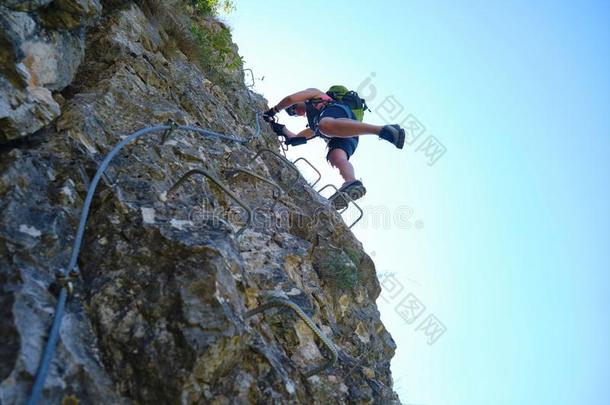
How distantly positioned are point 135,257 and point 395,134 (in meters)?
3.45

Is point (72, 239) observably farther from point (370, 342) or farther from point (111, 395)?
point (370, 342)

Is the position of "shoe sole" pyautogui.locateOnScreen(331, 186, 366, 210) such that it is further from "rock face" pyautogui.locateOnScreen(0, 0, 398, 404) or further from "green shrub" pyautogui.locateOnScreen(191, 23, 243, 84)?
"green shrub" pyautogui.locateOnScreen(191, 23, 243, 84)

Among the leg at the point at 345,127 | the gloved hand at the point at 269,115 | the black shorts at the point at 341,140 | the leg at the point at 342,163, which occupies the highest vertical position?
the gloved hand at the point at 269,115

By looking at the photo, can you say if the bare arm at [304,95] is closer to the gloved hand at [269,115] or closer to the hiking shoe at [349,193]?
the gloved hand at [269,115]

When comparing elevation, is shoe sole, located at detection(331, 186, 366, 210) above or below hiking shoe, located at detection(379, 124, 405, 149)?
below

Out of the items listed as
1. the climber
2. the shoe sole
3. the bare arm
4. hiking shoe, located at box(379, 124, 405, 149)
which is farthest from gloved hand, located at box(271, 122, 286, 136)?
hiking shoe, located at box(379, 124, 405, 149)

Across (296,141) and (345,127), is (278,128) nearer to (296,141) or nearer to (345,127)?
(296,141)

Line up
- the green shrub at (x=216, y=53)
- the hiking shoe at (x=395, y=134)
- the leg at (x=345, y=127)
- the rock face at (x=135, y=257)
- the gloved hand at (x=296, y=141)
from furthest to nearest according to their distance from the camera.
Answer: the gloved hand at (x=296, y=141) → the green shrub at (x=216, y=53) → the leg at (x=345, y=127) → the hiking shoe at (x=395, y=134) → the rock face at (x=135, y=257)

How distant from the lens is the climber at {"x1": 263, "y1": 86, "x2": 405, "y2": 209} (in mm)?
5039

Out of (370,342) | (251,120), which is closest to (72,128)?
(370,342)

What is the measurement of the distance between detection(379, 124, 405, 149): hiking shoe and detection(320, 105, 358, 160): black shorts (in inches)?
37.0

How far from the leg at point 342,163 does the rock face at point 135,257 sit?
178cm

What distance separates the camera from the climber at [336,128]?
16.5 ft

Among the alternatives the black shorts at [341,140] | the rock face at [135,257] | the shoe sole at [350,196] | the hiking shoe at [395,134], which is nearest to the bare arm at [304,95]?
the black shorts at [341,140]
